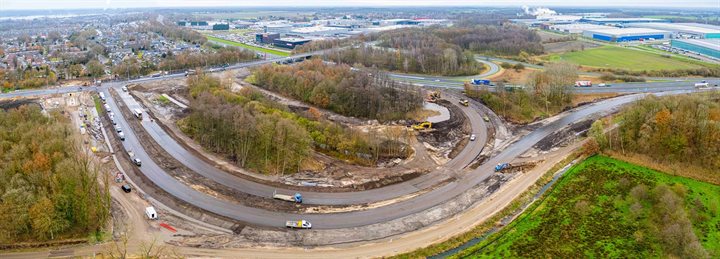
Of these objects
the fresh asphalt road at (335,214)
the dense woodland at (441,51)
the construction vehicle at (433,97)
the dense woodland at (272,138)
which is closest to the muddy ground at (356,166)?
the dense woodland at (272,138)

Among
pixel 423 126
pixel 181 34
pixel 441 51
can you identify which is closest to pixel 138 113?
pixel 423 126

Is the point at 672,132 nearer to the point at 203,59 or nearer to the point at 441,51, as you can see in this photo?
the point at 441,51

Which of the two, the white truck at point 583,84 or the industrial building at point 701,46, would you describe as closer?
the white truck at point 583,84

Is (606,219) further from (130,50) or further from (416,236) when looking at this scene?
(130,50)

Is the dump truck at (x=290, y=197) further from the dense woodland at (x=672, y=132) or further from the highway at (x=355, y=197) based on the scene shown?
the dense woodland at (x=672, y=132)

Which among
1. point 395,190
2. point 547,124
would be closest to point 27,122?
point 395,190

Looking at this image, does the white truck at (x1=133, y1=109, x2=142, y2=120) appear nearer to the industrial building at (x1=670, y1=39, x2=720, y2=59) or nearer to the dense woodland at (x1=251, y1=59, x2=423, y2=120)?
the dense woodland at (x1=251, y1=59, x2=423, y2=120)
